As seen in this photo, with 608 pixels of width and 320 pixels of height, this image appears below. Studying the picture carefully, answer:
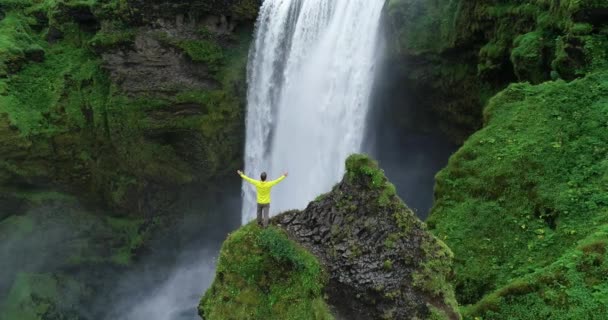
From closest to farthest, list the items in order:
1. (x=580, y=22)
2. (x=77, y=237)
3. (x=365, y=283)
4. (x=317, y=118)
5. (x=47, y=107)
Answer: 1. (x=365, y=283)
2. (x=580, y=22)
3. (x=317, y=118)
4. (x=47, y=107)
5. (x=77, y=237)

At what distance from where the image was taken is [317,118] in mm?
18125

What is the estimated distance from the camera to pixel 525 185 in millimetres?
9125

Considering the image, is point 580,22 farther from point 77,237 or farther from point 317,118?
point 77,237

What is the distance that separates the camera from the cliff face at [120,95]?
824 inches

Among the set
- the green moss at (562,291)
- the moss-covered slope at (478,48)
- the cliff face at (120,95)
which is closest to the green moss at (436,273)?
the green moss at (562,291)

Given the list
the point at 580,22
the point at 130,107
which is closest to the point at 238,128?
the point at 130,107

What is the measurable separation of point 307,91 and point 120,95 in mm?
8938

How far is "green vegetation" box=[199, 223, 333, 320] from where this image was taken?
7.47m

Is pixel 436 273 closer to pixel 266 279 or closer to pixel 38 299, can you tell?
pixel 266 279

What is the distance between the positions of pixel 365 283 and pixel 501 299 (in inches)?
87.1

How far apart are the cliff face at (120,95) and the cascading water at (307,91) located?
159 cm

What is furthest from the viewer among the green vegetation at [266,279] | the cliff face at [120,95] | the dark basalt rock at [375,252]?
the cliff face at [120,95]

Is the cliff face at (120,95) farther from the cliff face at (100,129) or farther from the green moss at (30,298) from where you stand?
the green moss at (30,298)

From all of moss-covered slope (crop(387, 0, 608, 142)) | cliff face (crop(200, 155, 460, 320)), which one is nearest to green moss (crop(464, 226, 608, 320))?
cliff face (crop(200, 155, 460, 320))
